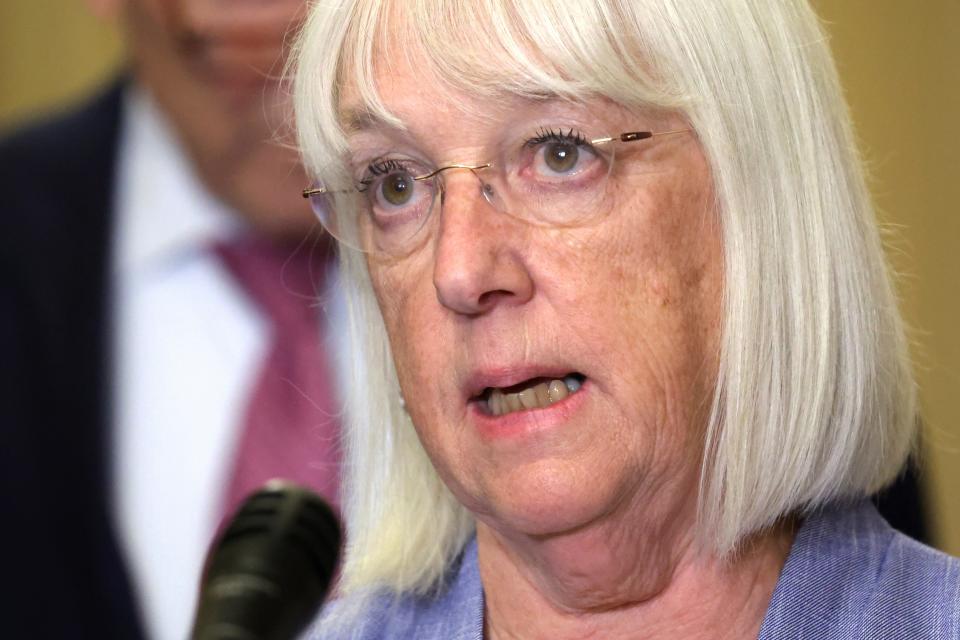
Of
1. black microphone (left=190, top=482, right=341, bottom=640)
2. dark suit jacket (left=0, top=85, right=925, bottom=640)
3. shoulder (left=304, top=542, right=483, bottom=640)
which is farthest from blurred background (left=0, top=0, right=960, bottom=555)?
black microphone (left=190, top=482, right=341, bottom=640)

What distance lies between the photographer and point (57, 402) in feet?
8.34

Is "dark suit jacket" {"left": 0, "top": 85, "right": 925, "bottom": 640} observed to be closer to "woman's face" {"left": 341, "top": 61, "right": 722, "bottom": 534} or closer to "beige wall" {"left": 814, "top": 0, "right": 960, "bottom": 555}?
"woman's face" {"left": 341, "top": 61, "right": 722, "bottom": 534}

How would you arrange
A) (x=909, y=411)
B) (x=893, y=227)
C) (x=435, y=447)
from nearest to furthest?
(x=435, y=447), (x=909, y=411), (x=893, y=227)

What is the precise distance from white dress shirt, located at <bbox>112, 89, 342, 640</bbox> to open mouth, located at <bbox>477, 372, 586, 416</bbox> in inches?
44.4

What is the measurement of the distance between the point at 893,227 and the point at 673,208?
1.80ft

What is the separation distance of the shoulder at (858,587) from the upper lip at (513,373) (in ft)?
1.39

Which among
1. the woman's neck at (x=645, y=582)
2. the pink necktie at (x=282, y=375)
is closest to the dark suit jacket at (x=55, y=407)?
the pink necktie at (x=282, y=375)

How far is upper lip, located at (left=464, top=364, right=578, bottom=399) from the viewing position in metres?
1.59

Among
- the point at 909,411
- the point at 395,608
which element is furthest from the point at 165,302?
the point at 909,411

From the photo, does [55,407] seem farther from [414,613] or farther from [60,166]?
[414,613]

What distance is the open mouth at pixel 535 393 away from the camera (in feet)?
5.32

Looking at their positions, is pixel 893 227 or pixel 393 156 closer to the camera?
pixel 393 156

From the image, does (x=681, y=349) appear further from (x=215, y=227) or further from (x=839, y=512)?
(x=215, y=227)

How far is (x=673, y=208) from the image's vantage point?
161 centimetres
